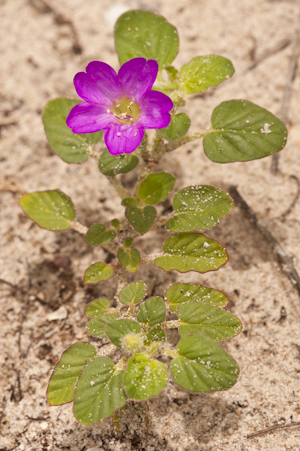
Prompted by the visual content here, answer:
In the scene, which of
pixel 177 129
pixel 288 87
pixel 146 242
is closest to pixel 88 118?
pixel 177 129

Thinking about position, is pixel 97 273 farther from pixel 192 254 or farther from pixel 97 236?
pixel 192 254

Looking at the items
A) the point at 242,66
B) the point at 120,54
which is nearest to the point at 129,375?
the point at 120,54

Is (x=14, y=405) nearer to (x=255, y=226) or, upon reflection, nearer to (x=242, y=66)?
(x=255, y=226)

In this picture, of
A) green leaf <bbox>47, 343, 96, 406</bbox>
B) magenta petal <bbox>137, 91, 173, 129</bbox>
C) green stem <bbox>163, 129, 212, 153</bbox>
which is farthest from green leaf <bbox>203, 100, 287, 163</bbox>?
green leaf <bbox>47, 343, 96, 406</bbox>

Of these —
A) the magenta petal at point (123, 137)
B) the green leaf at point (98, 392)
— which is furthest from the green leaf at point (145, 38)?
the green leaf at point (98, 392)

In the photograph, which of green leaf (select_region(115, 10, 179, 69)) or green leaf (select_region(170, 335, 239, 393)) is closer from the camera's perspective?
green leaf (select_region(170, 335, 239, 393))

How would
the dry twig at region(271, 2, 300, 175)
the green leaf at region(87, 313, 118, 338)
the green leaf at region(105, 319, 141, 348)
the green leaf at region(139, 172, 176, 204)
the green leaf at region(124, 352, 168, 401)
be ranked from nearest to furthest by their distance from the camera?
the green leaf at region(124, 352, 168, 401) < the green leaf at region(105, 319, 141, 348) < the green leaf at region(87, 313, 118, 338) < the green leaf at region(139, 172, 176, 204) < the dry twig at region(271, 2, 300, 175)

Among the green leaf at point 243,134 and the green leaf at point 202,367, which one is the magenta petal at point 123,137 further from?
the green leaf at point 202,367

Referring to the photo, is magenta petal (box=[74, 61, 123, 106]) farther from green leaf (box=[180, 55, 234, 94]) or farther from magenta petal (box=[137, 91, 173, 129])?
green leaf (box=[180, 55, 234, 94])
